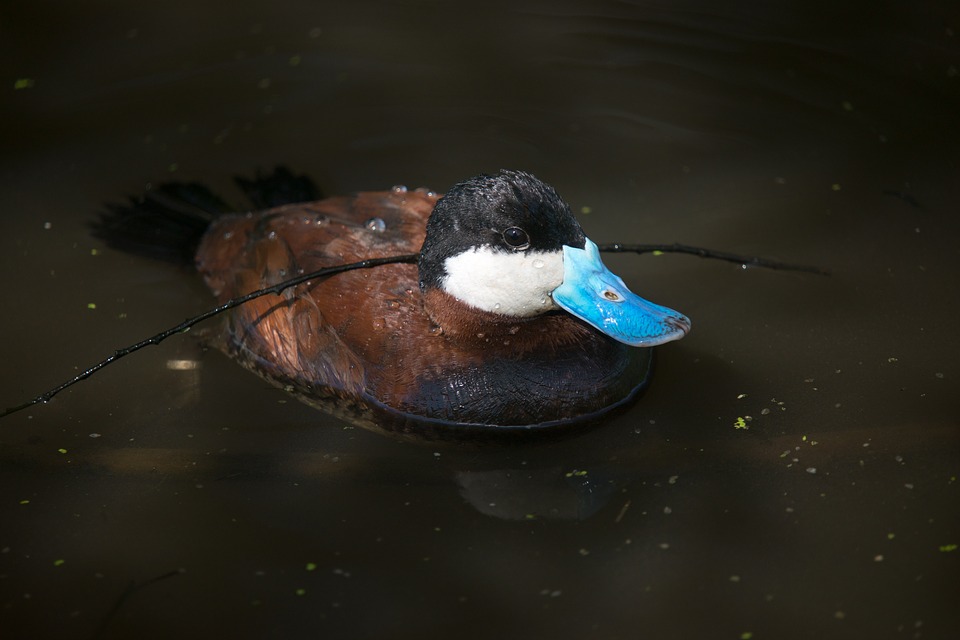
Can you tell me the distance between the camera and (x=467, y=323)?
11.9 feet

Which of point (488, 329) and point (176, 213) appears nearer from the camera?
point (488, 329)

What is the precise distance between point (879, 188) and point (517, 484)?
2417mm

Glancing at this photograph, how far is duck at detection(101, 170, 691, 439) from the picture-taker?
3477 millimetres

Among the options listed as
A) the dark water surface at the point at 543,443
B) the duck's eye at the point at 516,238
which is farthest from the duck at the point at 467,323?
the dark water surface at the point at 543,443

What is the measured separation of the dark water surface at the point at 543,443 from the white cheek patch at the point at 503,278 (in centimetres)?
53

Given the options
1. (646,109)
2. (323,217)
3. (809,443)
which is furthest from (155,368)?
(646,109)

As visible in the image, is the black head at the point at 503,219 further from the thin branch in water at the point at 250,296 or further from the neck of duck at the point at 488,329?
the thin branch in water at the point at 250,296

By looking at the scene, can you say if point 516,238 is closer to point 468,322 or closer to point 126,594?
point 468,322

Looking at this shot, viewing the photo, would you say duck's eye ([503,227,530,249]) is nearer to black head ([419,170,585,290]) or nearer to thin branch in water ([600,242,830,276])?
black head ([419,170,585,290])

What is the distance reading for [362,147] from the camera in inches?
205

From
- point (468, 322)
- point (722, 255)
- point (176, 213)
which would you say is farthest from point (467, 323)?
point (176, 213)

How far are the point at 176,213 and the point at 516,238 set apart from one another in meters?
1.84

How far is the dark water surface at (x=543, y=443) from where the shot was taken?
3088 mm

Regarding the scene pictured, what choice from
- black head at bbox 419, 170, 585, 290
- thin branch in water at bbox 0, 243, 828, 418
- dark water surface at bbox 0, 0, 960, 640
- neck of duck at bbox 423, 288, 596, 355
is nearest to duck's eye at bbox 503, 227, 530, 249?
black head at bbox 419, 170, 585, 290
